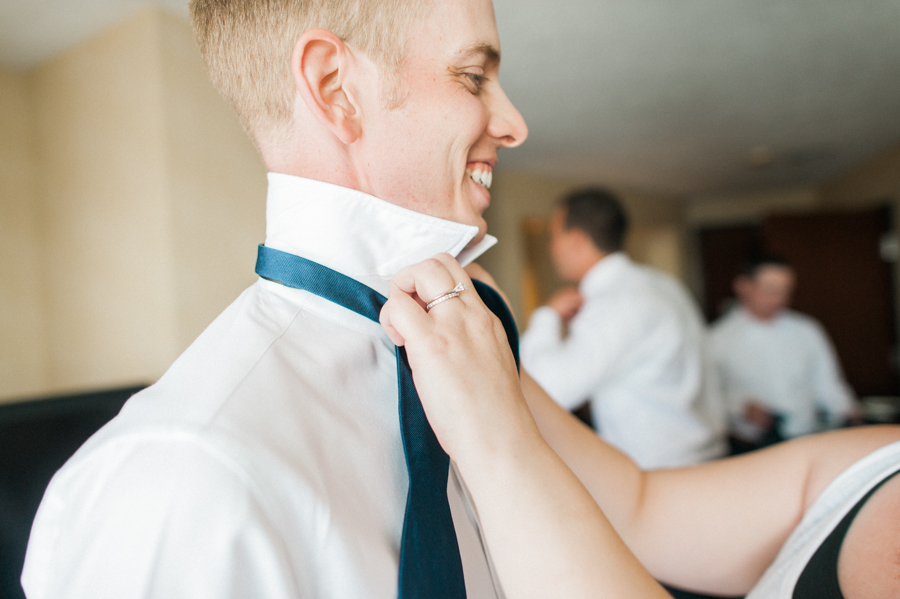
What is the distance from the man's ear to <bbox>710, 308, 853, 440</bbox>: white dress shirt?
2898 mm

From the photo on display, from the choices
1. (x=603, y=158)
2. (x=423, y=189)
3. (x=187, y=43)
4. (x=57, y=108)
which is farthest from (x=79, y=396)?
(x=603, y=158)

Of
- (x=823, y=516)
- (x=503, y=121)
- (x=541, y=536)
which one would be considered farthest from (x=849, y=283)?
(x=541, y=536)

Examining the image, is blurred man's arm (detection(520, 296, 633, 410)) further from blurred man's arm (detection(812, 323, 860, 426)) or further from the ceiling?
blurred man's arm (detection(812, 323, 860, 426))

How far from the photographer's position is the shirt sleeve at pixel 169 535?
29 cm

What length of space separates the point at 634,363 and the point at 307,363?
155 centimetres

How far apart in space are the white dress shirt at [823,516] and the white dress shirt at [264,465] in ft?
1.21

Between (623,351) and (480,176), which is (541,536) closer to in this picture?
(480,176)

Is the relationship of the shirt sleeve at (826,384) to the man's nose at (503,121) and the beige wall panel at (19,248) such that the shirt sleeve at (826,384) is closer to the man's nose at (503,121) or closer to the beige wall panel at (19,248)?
the man's nose at (503,121)

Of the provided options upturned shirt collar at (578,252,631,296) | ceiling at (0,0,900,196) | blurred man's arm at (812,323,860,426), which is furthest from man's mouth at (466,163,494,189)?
blurred man's arm at (812,323,860,426)

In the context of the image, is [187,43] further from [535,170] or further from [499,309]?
[535,170]

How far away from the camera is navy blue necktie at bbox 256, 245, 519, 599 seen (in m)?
0.35

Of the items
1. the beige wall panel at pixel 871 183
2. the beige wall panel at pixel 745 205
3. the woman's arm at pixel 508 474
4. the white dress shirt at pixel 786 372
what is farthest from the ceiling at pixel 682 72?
the beige wall panel at pixel 745 205

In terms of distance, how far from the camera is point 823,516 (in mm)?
624

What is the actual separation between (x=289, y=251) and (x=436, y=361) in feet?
0.64
